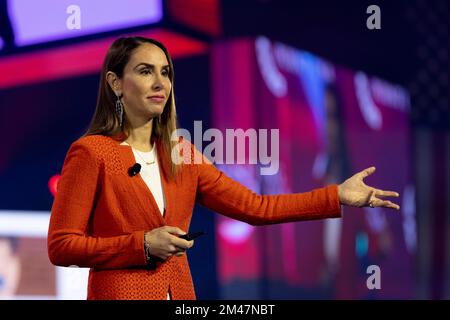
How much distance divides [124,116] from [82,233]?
326 mm

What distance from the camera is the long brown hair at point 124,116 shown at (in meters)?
1.84

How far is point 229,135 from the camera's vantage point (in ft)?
11.1

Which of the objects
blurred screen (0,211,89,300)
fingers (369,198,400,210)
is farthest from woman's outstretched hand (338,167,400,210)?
blurred screen (0,211,89,300)

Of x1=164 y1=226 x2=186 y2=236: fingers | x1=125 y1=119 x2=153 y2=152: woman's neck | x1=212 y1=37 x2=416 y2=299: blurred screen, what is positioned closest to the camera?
x1=164 y1=226 x2=186 y2=236: fingers

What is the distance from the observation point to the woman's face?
183 centimetres

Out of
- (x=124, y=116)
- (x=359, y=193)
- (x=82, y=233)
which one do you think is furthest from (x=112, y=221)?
(x=359, y=193)

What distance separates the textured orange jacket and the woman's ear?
0.46ft

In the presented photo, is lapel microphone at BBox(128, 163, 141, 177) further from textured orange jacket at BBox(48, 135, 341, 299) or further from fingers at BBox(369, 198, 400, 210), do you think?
fingers at BBox(369, 198, 400, 210)

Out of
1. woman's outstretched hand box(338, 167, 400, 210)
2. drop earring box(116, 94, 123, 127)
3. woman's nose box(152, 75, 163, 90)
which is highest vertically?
woman's nose box(152, 75, 163, 90)

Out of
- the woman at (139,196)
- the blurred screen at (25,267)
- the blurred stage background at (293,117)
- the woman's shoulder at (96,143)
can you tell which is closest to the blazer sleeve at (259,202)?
the woman at (139,196)

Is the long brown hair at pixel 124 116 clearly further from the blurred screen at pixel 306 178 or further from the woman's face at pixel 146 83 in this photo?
the blurred screen at pixel 306 178

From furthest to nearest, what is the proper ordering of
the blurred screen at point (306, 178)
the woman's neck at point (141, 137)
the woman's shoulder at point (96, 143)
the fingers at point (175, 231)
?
the blurred screen at point (306, 178) → the woman's neck at point (141, 137) → the woman's shoulder at point (96, 143) → the fingers at point (175, 231)
